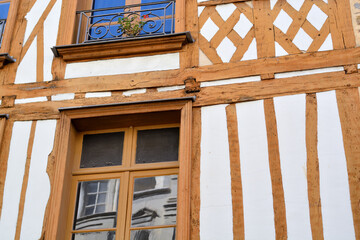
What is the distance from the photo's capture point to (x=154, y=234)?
496 centimetres

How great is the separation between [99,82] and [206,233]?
5.81 feet

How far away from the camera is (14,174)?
17.5 feet

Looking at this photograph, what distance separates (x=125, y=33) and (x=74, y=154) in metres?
1.28

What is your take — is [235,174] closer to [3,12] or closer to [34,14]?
[34,14]

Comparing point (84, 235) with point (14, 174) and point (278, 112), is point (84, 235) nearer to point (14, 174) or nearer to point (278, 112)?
point (14, 174)

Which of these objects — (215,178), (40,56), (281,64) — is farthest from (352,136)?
(40,56)

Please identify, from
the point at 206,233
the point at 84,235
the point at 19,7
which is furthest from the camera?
the point at 19,7

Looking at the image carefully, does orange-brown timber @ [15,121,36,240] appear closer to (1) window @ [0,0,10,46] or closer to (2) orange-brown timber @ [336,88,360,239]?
(1) window @ [0,0,10,46]

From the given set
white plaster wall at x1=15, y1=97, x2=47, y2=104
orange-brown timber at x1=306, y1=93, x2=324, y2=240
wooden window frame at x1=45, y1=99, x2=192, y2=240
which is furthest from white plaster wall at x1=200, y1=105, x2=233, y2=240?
white plaster wall at x1=15, y1=97, x2=47, y2=104

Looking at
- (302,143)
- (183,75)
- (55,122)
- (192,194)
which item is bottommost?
(192,194)

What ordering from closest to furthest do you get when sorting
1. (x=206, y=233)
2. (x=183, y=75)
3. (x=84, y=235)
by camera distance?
(x=206, y=233)
(x=84, y=235)
(x=183, y=75)

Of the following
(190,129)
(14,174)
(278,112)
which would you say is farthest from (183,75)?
(14,174)

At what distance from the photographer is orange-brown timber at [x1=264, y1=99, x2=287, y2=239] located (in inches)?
183

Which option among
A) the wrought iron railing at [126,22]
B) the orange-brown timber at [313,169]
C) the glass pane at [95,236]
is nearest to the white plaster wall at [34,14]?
the wrought iron railing at [126,22]
